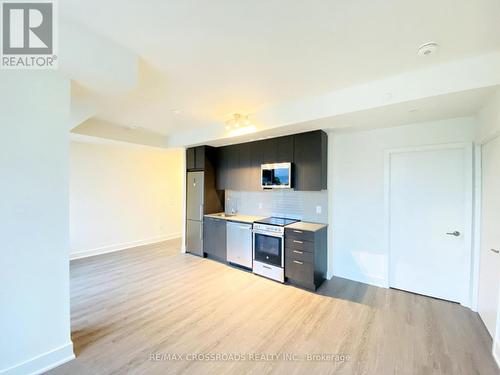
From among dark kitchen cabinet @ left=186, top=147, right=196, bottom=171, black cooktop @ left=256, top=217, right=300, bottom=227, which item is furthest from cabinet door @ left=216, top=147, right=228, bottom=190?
black cooktop @ left=256, top=217, right=300, bottom=227

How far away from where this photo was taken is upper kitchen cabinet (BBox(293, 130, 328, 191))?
3412mm

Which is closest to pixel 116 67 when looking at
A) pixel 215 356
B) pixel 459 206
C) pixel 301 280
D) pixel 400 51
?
pixel 400 51

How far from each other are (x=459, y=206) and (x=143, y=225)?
6.33 metres

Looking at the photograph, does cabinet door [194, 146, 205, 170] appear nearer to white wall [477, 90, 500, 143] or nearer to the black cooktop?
the black cooktop

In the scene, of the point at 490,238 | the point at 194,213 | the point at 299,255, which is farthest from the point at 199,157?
the point at 490,238

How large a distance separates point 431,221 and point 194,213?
4.19 meters

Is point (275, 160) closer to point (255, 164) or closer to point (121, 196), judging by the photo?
point (255, 164)

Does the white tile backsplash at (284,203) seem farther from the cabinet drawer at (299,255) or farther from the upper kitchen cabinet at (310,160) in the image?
the cabinet drawer at (299,255)

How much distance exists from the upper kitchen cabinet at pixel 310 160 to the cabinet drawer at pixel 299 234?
692 millimetres

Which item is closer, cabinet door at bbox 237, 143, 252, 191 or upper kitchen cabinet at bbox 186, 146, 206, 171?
cabinet door at bbox 237, 143, 252, 191

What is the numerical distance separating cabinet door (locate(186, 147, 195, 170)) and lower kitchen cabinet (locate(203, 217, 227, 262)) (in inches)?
49.3

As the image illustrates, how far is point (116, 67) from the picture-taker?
191 cm

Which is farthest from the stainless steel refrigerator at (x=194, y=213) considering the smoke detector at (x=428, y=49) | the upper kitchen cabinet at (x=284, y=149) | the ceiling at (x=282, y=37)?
the smoke detector at (x=428, y=49)

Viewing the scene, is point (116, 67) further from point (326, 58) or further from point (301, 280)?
point (301, 280)
